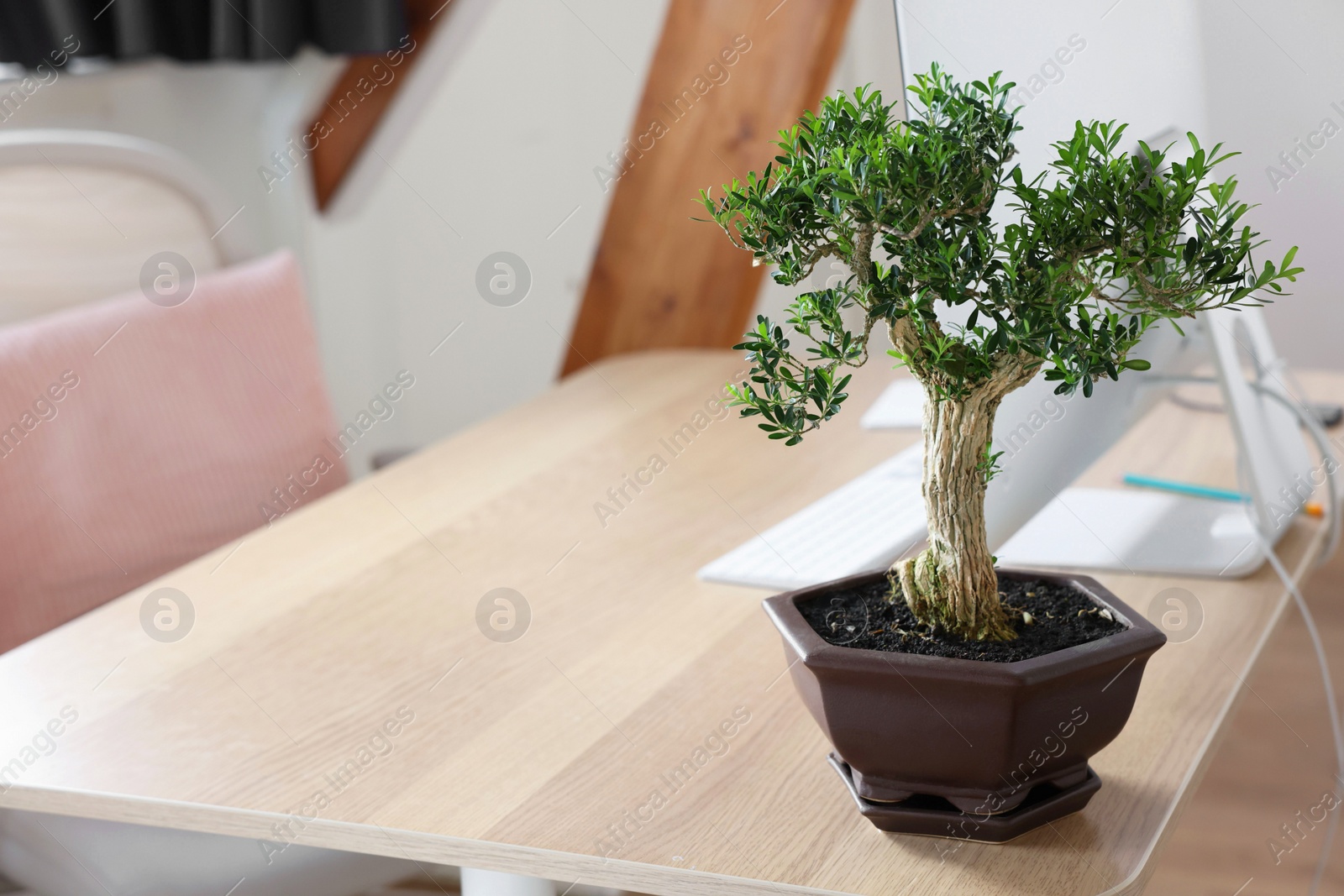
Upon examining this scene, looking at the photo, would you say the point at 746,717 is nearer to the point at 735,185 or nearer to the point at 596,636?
the point at 596,636

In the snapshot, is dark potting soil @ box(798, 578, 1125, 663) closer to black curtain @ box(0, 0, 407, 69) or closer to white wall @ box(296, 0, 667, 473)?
black curtain @ box(0, 0, 407, 69)

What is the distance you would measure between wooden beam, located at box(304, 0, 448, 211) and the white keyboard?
1.57 meters

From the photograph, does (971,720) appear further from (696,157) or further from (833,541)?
(696,157)

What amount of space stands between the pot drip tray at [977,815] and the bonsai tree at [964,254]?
9cm

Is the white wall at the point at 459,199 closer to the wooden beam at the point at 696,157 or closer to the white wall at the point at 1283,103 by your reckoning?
the wooden beam at the point at 696,157

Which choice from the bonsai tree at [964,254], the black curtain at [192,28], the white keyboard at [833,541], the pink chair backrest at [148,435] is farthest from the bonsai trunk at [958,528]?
the black curtain at [192,28]

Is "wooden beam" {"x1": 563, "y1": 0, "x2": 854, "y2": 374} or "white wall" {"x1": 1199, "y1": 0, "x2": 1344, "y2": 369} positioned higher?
"wooden beam" {"x1": 563, "y1": 0, "x2": 854, "y2": 374}

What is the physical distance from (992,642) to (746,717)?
22 centimetres

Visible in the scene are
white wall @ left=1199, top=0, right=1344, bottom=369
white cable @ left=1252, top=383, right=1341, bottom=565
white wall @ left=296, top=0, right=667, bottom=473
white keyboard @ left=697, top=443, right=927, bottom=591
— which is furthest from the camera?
white wall @ left=296, top=0, right=667, bottom=473

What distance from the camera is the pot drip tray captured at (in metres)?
0.65

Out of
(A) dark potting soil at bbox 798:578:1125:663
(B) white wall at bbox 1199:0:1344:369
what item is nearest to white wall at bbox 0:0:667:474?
(B) white wall at bbox 1199:0:1344:369

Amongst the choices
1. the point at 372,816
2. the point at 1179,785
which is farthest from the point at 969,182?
the point at 372,816

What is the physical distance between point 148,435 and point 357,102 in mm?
1211

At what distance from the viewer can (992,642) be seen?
650 mm
